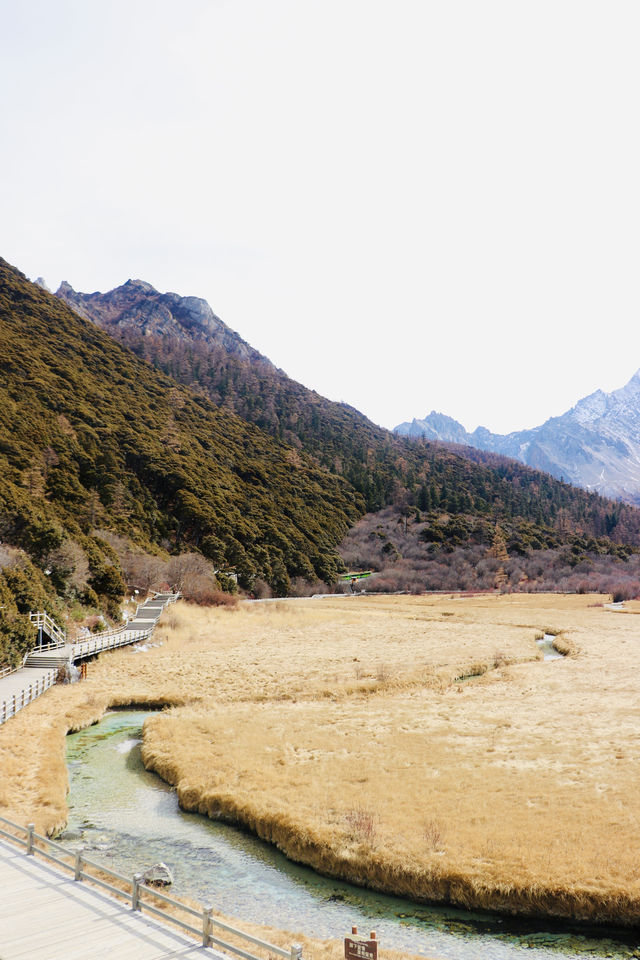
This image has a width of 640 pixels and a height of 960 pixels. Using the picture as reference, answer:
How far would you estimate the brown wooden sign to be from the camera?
9352 millimetres

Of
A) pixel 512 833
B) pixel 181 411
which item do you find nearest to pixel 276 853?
pixel 512 833

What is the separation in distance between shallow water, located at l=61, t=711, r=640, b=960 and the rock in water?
357 millimetres

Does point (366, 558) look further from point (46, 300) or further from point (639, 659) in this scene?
point (46, 300)

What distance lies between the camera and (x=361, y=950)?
948 cm

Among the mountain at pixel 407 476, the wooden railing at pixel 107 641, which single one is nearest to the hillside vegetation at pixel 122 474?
the wooden railing at pixel 107 641

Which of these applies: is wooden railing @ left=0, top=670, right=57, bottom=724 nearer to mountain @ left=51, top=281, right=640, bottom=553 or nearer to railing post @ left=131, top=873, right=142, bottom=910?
railing post @ left=131, top=873, right=142, bottom=910

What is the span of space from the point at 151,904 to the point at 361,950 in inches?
215

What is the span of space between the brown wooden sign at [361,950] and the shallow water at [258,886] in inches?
124

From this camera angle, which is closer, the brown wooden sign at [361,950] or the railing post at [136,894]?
the brown wooden sign at [361,950]

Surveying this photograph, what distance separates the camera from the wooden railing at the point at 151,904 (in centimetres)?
941

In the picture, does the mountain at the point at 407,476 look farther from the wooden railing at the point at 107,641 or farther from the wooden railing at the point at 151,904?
the wooden railing at the point at 151,904

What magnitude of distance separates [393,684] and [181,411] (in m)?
105

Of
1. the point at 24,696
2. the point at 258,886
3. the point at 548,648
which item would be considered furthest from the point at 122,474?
the point at 258,886

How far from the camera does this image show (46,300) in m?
139
